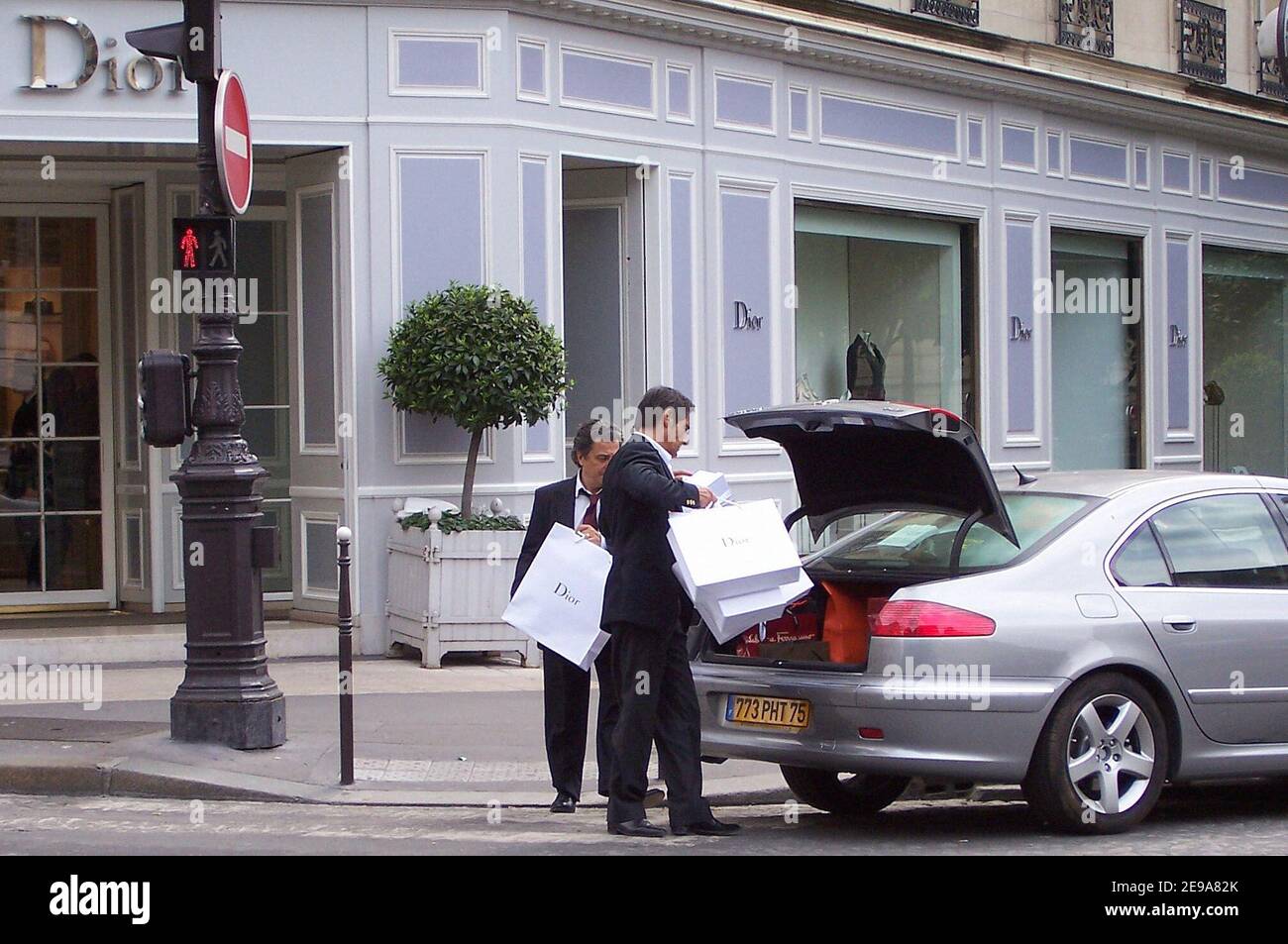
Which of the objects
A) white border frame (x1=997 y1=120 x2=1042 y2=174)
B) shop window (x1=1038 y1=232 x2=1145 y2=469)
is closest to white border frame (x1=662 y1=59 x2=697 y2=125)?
white border frame (x1=997 y1=120 x2=1042 y2=174)

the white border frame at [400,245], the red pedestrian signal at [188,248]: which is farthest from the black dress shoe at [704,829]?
the white border frame at [400,245]

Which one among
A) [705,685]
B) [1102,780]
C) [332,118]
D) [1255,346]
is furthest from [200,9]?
[1255,346]

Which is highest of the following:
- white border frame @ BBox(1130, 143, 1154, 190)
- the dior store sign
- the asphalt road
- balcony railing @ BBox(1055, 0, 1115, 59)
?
balcony railing @ BBox(1055, 0, 1115, 59)

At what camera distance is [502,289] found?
12.6m

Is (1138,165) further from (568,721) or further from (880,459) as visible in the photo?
(568,721)

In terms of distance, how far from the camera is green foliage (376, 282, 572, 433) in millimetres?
11953

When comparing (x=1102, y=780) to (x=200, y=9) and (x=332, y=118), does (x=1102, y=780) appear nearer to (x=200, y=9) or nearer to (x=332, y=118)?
(x=200, y=9)

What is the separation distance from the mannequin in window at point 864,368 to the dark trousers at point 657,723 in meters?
9.60

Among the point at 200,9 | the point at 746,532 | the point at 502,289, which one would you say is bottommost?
the point at 746,532

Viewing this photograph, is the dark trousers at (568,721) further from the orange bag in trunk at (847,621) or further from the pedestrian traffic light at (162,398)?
the pedestrian traffic light at (162,398)

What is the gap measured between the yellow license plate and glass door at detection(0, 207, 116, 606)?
8.07 metres

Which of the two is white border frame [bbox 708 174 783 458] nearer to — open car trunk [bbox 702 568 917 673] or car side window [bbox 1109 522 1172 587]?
open car trunk [bbox 702 568 917 673]

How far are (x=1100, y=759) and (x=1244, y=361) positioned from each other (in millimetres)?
16420
